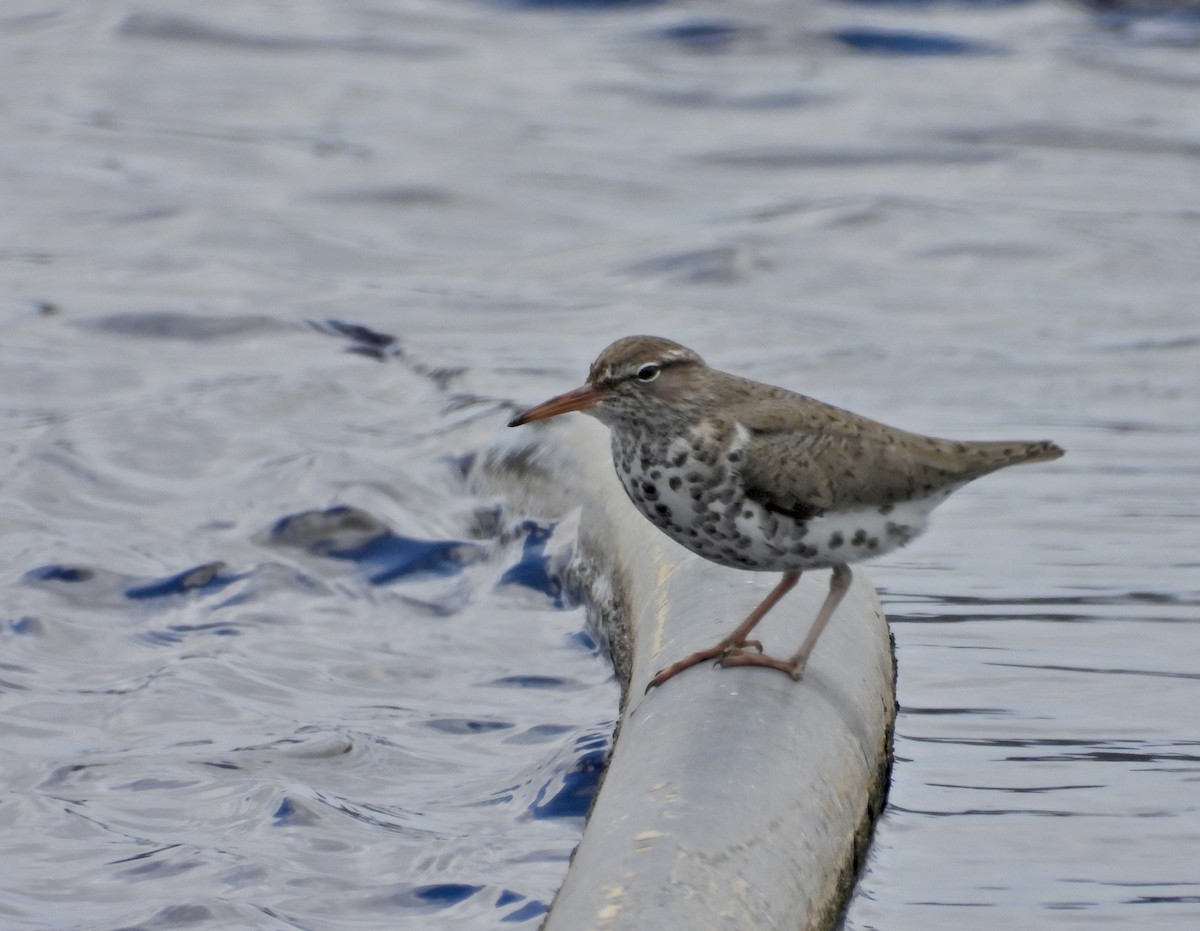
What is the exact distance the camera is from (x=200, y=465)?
10805 mm

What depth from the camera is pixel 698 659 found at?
601 cm

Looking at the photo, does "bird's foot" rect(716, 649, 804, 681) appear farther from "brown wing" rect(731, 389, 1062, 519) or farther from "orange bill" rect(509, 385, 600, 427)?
"orange bill" rect(509, 385, 600, 427)

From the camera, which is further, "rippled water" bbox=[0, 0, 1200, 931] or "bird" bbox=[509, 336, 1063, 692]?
"rippled water" bbox=[0, 0, 1200, 931]

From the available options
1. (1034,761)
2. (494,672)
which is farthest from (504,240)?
(1034,761)

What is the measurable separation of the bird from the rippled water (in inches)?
33.5

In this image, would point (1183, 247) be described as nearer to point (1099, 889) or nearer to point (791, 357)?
point (791, 357)

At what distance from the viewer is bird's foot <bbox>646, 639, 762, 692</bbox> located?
5984 millimetres

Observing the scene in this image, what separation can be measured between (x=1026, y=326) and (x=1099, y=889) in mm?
7857

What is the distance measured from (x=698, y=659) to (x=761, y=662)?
0.20 m

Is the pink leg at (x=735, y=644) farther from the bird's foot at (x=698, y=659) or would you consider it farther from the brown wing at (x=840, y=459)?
the brown wing at (x=840, y=459)

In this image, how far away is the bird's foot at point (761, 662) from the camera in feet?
19.4

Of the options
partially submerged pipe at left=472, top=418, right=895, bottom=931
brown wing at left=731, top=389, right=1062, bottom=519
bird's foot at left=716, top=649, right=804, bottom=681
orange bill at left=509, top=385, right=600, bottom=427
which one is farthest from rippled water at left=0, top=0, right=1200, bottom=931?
orange bill at left=509, top=385, right=600, bottom=427

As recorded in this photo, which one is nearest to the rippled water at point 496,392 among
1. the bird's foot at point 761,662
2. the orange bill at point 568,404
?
the bird's foot at point 761,662

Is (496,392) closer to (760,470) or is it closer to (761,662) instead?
(760,470)
